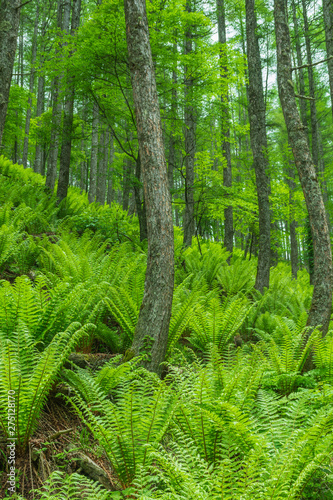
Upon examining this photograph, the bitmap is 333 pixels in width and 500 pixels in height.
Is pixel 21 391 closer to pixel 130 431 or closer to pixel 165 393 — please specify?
pixel 130 431

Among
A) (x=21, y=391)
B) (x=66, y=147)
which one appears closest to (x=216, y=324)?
Answer: (x=21, y=391)

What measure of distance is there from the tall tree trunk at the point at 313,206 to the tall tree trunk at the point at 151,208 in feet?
5.72

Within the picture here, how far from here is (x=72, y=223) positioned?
786 cm

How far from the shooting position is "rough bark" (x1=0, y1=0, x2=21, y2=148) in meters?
4.77

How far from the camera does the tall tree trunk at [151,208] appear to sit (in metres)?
3.08

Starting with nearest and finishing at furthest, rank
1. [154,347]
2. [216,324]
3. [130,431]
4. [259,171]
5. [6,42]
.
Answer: [130,431]
[154,347]
[216,324]
[6,42]
[259,171]

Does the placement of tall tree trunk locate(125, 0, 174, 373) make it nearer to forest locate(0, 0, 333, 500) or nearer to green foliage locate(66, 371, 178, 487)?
forest locate(0, 0, 333, 500)

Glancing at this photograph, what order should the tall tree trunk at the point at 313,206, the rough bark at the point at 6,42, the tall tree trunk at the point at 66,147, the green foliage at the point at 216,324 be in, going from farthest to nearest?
the tall tree trunk at the point at 66,147
the rough bark at the point at 6,42
the green foliage at the point at 216,324
the tall tree trunk at the point at 313,206

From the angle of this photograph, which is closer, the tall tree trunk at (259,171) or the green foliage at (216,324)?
the green foliage at (216,324)

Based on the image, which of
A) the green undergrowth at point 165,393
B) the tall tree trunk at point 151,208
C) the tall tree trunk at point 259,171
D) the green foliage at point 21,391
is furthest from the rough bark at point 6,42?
the tall tree trunk at point 259,171

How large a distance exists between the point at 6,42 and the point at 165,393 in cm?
506

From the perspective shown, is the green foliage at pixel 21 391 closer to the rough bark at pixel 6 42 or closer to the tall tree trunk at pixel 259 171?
the rough bark at pixel 6 42

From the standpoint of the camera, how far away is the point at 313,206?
3.91 m

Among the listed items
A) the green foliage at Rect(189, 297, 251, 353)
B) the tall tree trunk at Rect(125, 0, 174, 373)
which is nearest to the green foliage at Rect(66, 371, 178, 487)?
the tall tree trunk at Rect(125, 0, 174, 373)
